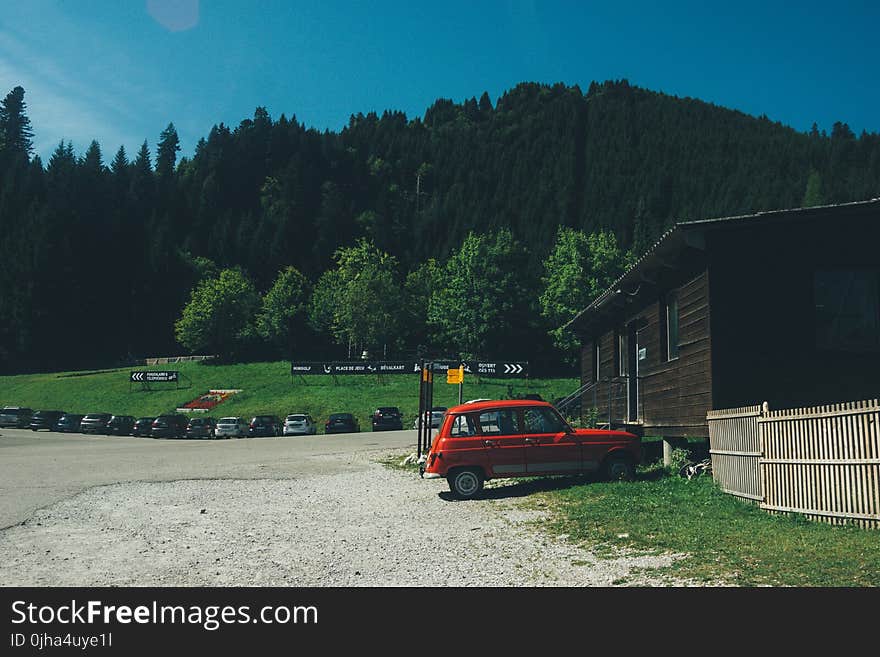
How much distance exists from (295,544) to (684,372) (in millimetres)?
9267

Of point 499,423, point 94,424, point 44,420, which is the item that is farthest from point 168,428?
point 499,423

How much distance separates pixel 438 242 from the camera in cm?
13038

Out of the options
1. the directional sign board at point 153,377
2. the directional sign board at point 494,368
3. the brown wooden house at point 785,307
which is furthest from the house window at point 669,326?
the directional sign board at point 153,377

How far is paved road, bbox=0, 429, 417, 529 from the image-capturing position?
57.0ft

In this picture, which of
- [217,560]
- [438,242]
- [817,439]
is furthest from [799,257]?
[438,242]

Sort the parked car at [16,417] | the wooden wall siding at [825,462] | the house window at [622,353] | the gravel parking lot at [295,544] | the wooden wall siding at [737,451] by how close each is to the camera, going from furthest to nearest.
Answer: the parked car at [16,417]
the house window at [622,353]
the wooden wall siding at [737,451]
the wooden wall siding at [825,462]
the gravel parking lot at [295,544]

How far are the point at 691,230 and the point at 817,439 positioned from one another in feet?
18.3

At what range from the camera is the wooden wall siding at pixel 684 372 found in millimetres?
14742

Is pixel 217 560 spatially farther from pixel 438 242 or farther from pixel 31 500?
pixel 438 242

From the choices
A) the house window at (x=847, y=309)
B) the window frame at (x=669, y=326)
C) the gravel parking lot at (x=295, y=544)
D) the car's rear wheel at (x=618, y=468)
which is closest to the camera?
the gravel parking lot at (x=295, y=544)

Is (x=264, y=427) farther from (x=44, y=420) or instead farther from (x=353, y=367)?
(x=353, y=367)

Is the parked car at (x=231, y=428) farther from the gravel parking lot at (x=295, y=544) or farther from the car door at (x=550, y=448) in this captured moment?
the car door at (x=550, y=448)

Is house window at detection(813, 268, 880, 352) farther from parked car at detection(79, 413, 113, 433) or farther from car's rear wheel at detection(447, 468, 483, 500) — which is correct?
parked car at detection(79, 413, 113, 433)

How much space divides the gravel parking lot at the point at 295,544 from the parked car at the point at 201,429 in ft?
88.9
